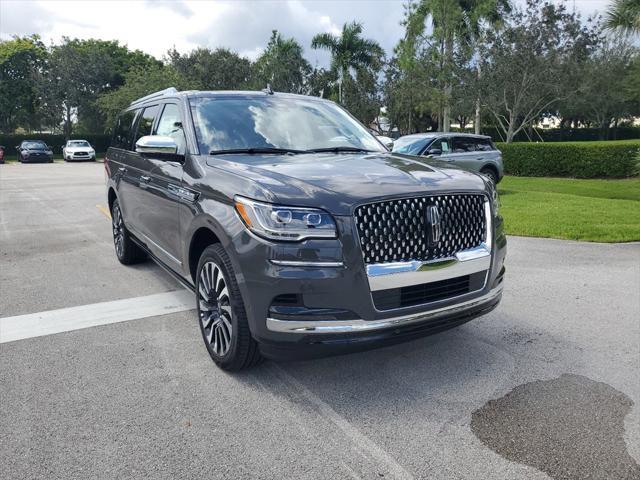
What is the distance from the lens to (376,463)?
8.67 feet

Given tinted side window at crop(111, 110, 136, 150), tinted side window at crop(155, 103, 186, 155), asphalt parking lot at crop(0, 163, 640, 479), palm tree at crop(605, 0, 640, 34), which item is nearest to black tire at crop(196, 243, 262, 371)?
asphalt parking lot at crop(0, 163, 640, 479)

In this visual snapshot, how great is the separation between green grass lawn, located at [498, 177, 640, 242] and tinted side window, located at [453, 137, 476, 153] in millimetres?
1565

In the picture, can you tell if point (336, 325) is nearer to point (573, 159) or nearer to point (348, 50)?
point (573, 159)

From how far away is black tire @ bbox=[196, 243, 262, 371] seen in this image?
10.8ft

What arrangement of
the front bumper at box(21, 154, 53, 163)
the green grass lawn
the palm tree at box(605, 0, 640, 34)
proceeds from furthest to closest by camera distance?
the front bumper at box(21, 154, 53, 163), the palm tree at box(605, 0, 640, 34), the green grass lawn

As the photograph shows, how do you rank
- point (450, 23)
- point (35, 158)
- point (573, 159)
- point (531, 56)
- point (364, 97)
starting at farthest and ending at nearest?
point (364, 97), point (35, 158), point (450, 23), point (531, 56), point (573, 159)

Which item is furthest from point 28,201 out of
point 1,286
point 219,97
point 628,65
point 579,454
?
point 628,65

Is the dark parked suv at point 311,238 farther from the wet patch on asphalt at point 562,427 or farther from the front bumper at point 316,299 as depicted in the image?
the wet patch on asphalt at point 562,427

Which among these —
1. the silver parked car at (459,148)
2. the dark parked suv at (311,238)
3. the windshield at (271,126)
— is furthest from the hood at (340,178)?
the silver parked car at (459,148)

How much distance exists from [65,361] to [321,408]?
1953mm

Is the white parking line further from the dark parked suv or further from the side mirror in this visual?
the side mirror

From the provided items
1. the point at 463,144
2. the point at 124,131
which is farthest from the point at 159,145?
the point at 463,144

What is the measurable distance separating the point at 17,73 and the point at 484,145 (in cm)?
5174

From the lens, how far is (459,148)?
14.3m
